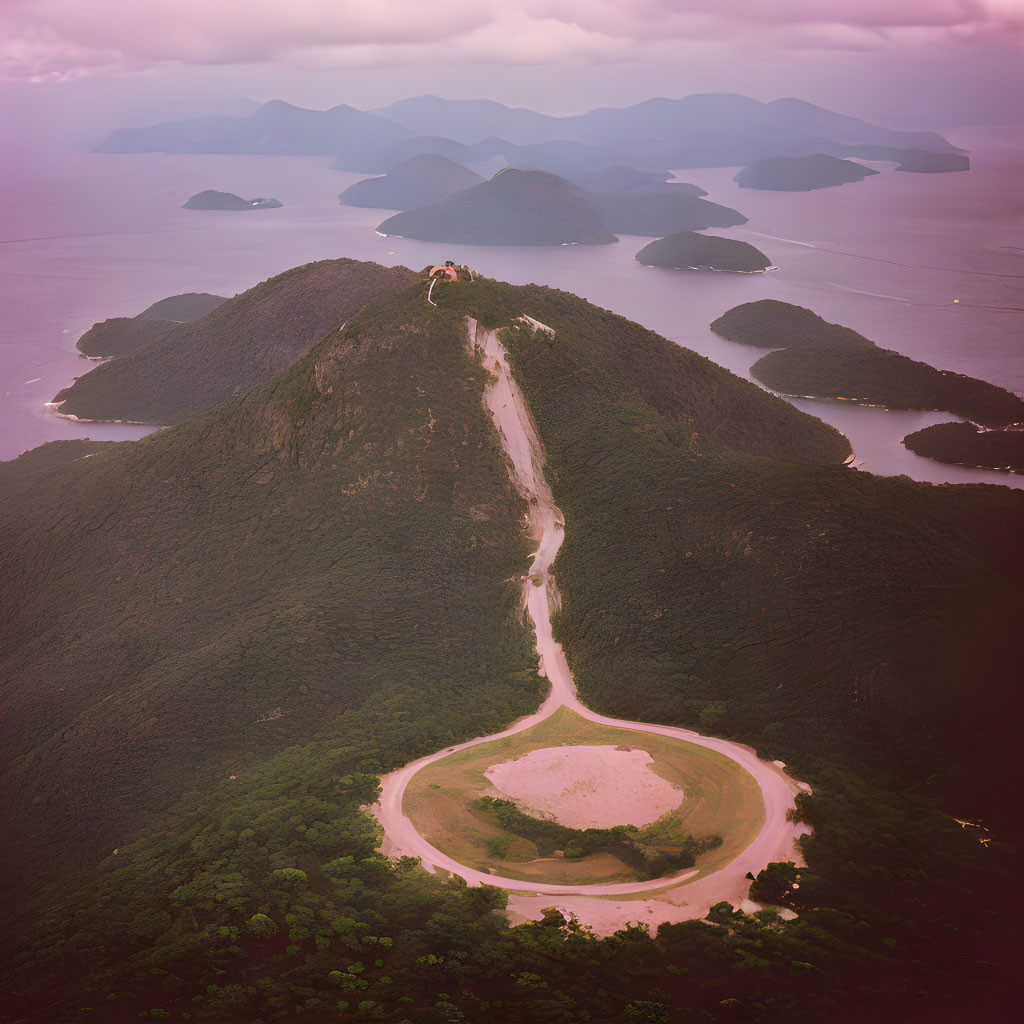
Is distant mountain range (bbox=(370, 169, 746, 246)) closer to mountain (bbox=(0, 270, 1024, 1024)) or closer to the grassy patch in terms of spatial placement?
mountain (bbox=(0, 270, 1024, 1024))

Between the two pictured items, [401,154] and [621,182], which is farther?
[401,154]

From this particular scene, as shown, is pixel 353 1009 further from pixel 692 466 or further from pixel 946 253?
pixel 946 253

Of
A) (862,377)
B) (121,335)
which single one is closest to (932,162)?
(862,377)

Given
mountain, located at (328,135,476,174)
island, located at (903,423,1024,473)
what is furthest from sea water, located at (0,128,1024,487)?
mountain, located at (328,135,476,174)

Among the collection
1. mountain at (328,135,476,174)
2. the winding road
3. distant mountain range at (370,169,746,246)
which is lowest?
the winding road

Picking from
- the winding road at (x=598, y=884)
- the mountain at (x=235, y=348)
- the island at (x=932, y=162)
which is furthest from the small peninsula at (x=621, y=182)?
the winding road at (x=598, y=884)

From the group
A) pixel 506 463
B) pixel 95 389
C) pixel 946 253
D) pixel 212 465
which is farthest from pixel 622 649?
pixel 946 253

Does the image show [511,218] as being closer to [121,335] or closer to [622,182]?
[622,182]
